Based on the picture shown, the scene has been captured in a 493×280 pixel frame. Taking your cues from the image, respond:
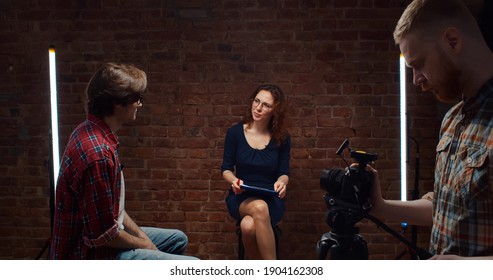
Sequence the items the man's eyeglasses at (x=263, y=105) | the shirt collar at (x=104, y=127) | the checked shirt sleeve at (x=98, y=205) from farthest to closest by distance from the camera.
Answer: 1. the man's eyeglasses at (x=263, y=105)
2. the shirt collar at (x=104, y=127)
3. the checked shirt sleeve at (x=98, y=205)

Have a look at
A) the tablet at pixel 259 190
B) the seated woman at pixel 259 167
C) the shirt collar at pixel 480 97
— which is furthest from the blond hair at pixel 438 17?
the seated woman at pixel 259 167

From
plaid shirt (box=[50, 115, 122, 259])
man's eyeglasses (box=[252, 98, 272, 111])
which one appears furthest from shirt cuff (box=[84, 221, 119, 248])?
man's eyeglasses (box=[252, 98, 272, 111])

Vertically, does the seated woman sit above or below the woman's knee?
above

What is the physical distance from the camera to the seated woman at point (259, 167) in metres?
2.08

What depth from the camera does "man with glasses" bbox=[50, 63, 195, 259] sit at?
1.29 meters

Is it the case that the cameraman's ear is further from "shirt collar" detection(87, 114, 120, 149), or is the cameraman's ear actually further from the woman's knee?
the woman's knee

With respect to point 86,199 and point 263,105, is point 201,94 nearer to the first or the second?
point 263,105

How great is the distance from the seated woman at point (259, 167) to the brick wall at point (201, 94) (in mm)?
236

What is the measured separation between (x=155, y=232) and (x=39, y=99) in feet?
4.23

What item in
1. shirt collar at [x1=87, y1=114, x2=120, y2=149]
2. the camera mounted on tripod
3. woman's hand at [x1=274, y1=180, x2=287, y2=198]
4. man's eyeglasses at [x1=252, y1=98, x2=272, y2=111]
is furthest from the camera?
man's eyeglasses at [x1=252, y1=98, x2=272, y2=111]

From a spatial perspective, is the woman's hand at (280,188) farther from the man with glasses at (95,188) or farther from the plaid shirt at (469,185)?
the plaid shirt at (469,185)

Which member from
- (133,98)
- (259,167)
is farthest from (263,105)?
(133,98)

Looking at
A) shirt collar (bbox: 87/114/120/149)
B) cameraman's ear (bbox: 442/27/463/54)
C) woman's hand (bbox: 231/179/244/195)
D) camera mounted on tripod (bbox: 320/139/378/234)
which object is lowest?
woman's hand (bbox: 231/179/244/195)

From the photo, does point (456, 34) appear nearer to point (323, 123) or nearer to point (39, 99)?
point (323, 123)
